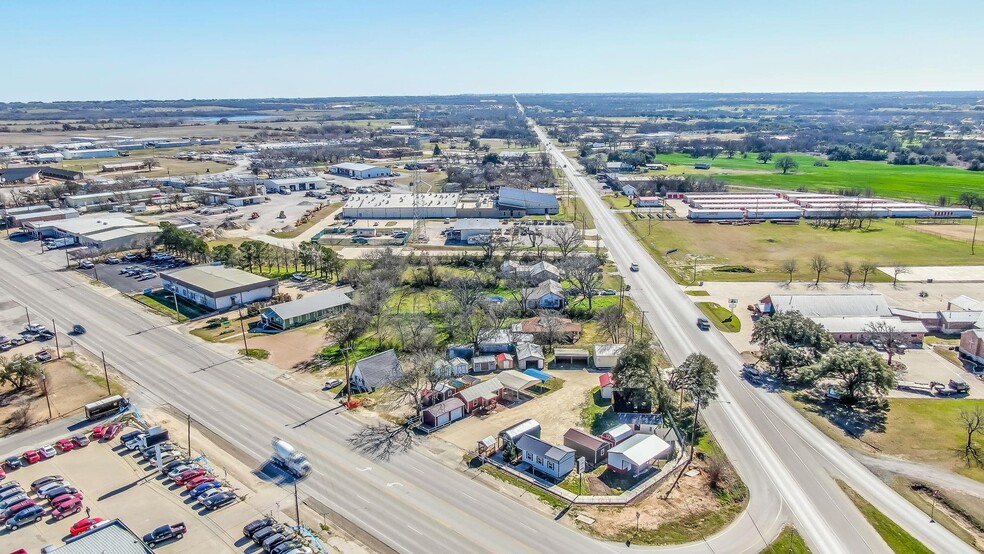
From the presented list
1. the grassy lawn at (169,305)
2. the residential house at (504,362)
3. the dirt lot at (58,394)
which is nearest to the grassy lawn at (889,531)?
the residential house at (504,362)

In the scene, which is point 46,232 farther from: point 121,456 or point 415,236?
point 121,456

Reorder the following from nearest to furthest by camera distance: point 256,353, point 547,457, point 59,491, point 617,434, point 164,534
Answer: point 164,534 < point 59,491 < point 547,457 < point 617,434 < point 256,353

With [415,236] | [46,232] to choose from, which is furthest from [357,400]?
[46,232]

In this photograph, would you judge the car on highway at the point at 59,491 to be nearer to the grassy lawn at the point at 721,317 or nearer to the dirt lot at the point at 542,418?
the dirt lot at the point at 542,418

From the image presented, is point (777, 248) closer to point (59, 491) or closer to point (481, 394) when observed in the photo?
point (481, 394)

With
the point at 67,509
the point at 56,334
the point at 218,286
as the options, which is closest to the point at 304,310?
the point at 218,286
